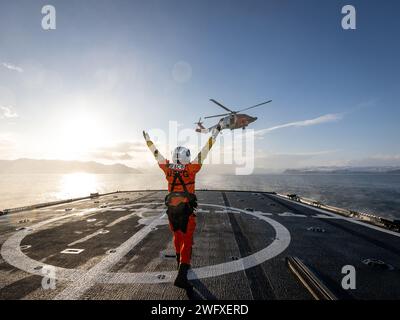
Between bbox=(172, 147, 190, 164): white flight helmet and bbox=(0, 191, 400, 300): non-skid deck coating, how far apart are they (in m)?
2.67

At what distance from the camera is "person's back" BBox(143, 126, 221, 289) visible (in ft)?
17.2

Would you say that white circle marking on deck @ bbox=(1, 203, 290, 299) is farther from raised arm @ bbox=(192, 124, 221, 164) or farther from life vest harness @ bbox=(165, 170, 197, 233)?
raised arm @ bbox=(192, 124, 221, 164)

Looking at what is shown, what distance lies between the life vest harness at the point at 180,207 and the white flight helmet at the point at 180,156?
0.33 m

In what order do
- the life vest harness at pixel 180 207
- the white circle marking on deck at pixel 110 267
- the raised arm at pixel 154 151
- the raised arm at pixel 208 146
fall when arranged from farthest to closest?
the raised arm at pixel 154 151 < the raised arm at pixel 208 146 < the life vest harness at pixel 180 207 < the white circle marking on deck at pixel 110 267

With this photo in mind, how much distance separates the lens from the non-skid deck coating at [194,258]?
175 inches

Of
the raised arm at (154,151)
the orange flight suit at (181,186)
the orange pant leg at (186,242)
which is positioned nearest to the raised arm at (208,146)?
the orange flight suit at (181,186)

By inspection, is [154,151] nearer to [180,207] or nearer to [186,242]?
[180,207]

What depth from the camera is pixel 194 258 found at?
20.9ft

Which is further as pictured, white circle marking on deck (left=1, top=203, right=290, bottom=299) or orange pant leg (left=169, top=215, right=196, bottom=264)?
orange pant leg (left=169, top=215, right=196, bottom=264)

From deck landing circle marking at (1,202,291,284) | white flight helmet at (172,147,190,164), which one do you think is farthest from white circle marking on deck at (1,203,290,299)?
white flight helmet at (172,147,190,164)

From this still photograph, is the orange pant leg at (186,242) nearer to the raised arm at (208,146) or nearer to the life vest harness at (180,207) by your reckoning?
the life vest harness at (180,207)

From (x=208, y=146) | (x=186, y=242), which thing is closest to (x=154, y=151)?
(x=208, y=146)

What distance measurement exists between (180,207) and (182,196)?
26cm
